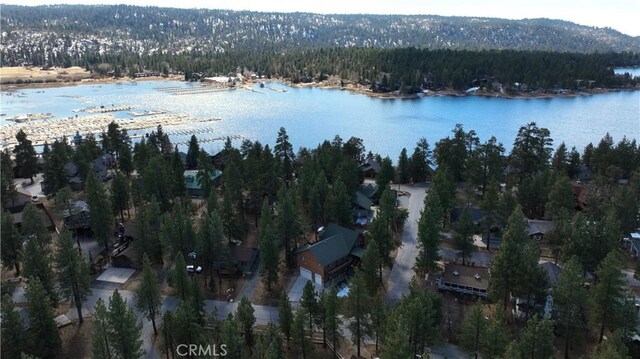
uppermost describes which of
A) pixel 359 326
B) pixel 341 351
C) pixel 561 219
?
pixel 561 219

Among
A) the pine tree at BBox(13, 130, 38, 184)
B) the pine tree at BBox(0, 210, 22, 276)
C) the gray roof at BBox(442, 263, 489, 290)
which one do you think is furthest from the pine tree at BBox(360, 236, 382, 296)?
the pine tree at BBox(13, 130, 38, 184)

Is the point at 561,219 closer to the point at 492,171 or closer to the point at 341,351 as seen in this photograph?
the point at 492,171

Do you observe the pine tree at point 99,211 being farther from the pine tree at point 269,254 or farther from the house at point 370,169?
the house at point 370,169

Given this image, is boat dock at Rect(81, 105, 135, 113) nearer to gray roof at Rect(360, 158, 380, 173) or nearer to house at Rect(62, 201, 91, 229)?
gray roof at Rect(360, 158, 380, 173)

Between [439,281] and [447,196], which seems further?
[447,196]

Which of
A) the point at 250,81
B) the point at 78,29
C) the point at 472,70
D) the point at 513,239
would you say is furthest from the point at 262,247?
the point at 78,29

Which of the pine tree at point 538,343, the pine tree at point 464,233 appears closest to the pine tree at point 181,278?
the pine tree at point 538,343
